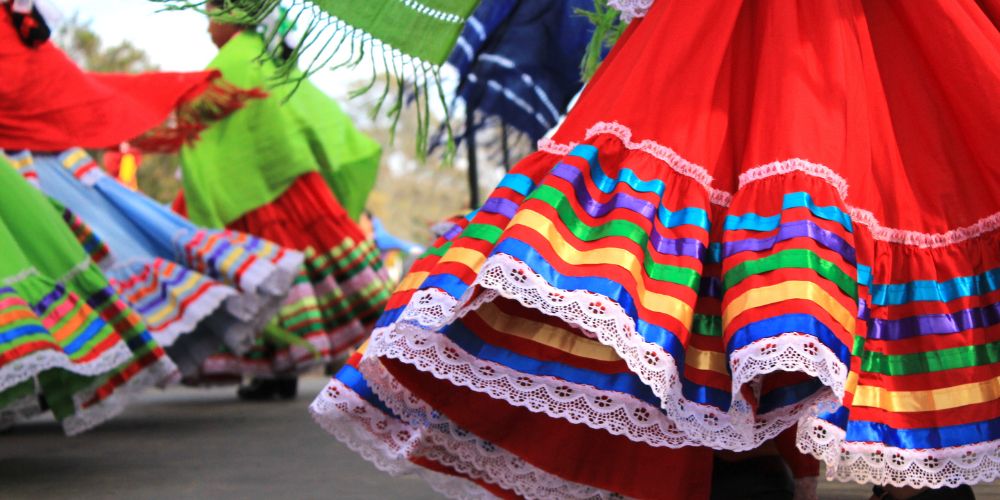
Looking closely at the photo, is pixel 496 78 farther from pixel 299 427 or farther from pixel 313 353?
pixel 313 353

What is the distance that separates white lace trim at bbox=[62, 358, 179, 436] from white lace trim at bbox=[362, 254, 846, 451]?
1.87 meters

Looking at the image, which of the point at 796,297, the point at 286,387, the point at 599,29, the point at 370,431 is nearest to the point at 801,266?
the point at 796,297

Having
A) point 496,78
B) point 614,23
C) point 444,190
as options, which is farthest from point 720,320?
point 444,190

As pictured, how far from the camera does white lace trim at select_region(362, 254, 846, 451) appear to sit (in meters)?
1.94

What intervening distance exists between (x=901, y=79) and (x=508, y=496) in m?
0.99

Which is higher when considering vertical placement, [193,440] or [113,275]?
[113,275]

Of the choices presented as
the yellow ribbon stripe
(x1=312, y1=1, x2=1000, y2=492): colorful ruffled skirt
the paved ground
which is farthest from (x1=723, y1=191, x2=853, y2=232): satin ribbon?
the paved ground

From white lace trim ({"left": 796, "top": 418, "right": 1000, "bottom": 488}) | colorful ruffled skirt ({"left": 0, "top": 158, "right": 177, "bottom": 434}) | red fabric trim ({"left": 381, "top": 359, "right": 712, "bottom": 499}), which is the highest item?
white lace trim ({"left": 796, "top": 418, "right": 1000, "bottom": 488})

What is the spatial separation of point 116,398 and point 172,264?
97 cm

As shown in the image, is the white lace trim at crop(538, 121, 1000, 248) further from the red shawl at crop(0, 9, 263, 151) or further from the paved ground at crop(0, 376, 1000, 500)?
the red shawl at crop(0, 9, 263, 151)

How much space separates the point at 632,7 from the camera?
8.46 ft

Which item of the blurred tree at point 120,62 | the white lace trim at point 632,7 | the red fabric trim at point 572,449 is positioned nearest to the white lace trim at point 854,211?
the white lace trim at point 632,7

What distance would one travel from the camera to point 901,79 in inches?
94.9

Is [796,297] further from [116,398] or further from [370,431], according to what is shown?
[116,398]
